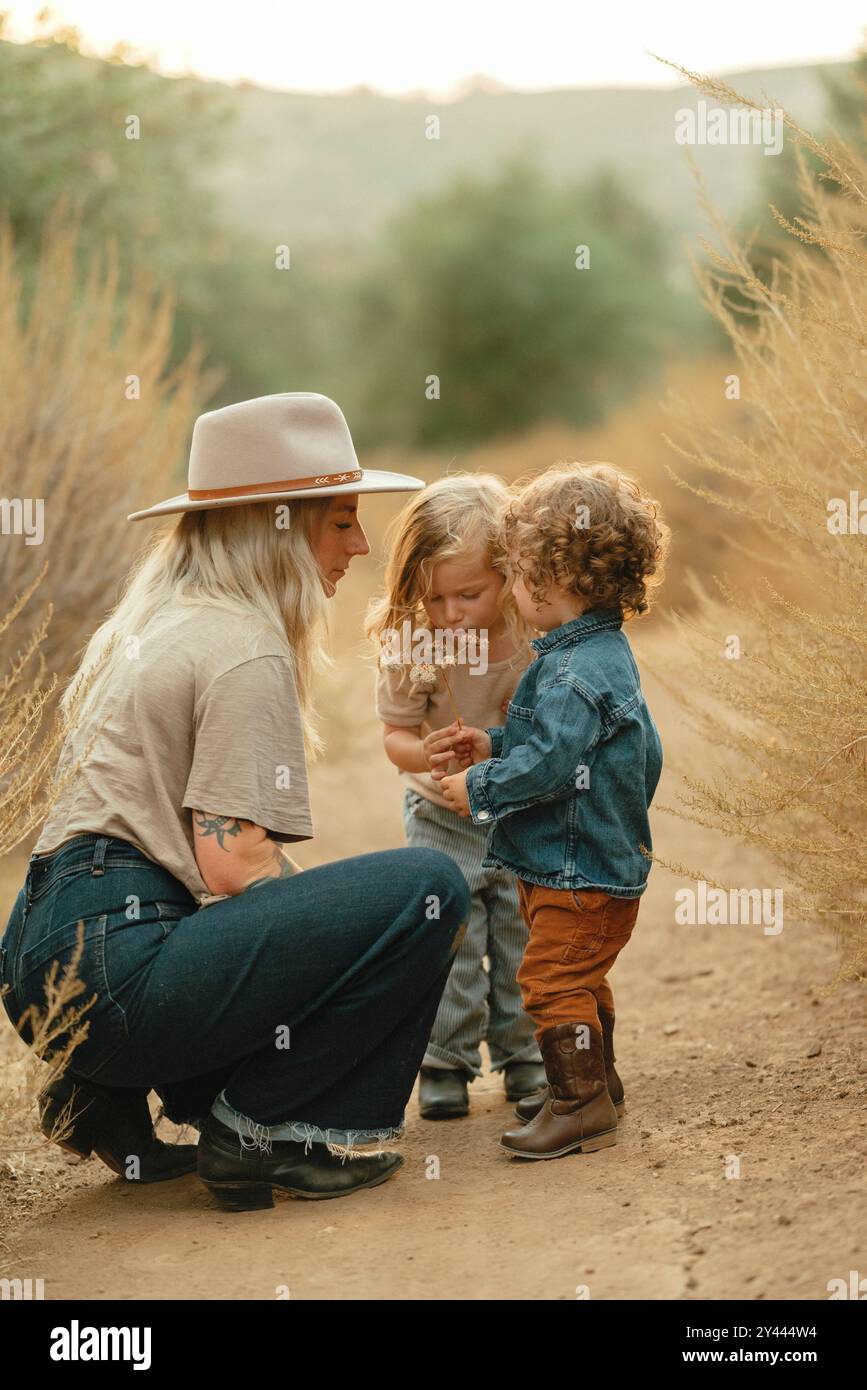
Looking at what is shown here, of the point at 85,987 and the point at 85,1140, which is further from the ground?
the point at 85,987

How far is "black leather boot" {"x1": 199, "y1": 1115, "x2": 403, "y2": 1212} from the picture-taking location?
2881mm

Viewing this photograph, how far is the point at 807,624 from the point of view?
3504 mm

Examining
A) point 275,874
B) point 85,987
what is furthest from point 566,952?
point 85,987

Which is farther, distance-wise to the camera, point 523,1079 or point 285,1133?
point 523,1079

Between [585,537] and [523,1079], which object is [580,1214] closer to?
[523,1079]

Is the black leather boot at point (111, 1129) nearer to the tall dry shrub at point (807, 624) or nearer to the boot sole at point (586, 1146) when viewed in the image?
the boot sole at point (586, 1146)

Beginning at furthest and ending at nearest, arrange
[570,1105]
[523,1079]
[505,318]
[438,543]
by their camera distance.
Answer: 1. [505,318]
2. [523,1079]
3. [438,543]
4. [570,1105]

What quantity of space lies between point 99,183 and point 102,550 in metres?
7.75

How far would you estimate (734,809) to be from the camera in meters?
3.12

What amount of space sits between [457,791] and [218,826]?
0.55 m

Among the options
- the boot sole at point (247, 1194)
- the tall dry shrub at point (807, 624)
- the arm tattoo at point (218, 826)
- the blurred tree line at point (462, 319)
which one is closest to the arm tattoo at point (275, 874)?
the arm tattoo at point (218, 826)

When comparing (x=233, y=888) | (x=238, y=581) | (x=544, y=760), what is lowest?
(x=233, y=888)

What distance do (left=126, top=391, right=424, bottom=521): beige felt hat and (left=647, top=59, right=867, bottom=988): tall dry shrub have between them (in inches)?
41.7

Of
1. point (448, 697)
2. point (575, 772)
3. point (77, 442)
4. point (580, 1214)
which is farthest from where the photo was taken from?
point (77, 442)
